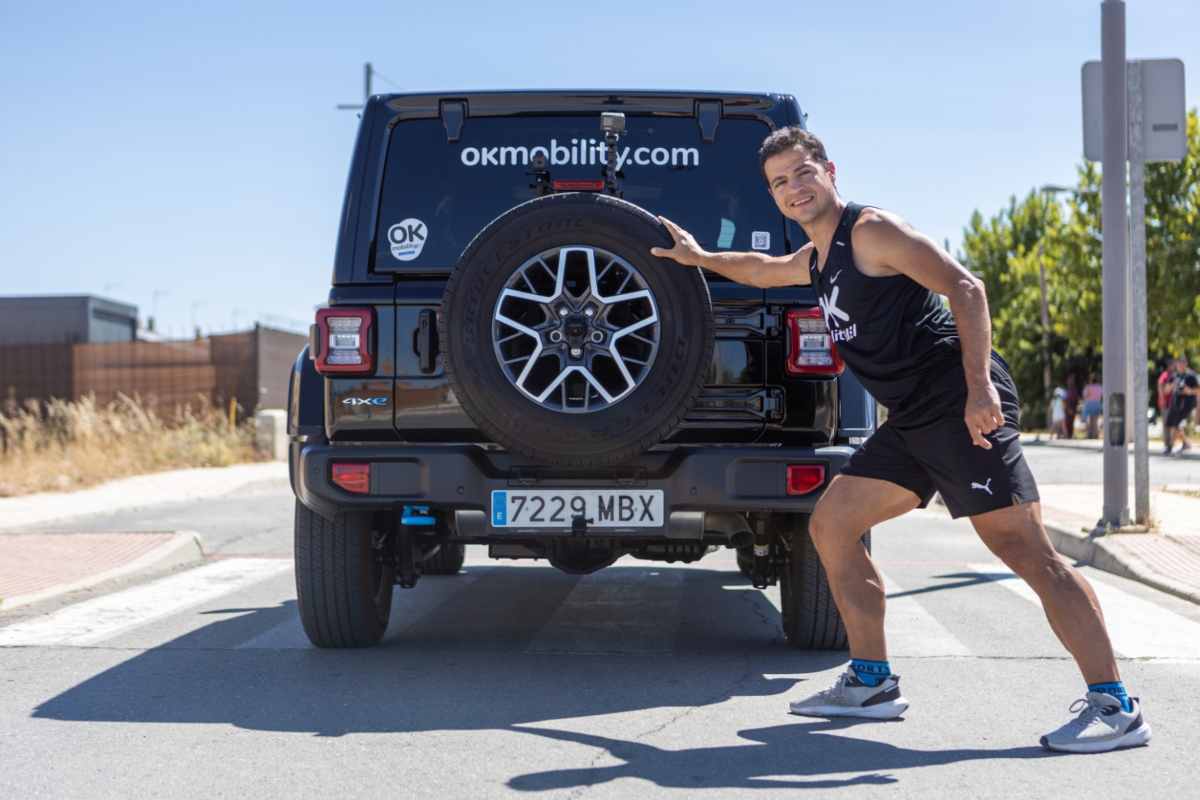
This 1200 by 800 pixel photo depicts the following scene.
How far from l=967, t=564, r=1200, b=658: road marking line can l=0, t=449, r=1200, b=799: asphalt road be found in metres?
0.03

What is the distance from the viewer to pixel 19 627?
6523mm

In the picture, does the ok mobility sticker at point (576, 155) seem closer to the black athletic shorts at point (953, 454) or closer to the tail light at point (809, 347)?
the tail light at point (809, 347)

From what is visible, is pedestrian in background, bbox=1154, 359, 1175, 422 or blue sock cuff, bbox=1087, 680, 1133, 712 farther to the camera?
pedestrian in background, bbox=1154, 359, 1175, 422

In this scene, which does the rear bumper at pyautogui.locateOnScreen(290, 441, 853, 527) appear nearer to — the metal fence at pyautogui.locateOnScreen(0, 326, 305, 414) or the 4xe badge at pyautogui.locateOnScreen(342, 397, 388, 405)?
the 4xe badge at pyautogui.locateOnScreen(342, 397, 388, 405)

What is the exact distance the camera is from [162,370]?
82.4ft

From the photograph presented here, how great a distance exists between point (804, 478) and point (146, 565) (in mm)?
5202

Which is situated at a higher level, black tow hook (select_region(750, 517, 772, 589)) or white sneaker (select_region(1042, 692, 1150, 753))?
black tow hook (select_region(750, 517, 772, 589))

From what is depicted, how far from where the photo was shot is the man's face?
4453 mm

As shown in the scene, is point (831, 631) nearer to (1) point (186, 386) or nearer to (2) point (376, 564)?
(2) point (376, 564)

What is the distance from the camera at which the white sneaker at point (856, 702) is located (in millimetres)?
4543

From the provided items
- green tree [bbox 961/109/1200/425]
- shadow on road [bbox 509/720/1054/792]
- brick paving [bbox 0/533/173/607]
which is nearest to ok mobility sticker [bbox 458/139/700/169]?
shadow on road [bbox 509/720/1054/792]

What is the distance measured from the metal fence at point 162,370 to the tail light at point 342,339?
19.3 m

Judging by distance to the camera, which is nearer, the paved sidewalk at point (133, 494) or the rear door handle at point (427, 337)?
the rear door handle at point (427, 337)

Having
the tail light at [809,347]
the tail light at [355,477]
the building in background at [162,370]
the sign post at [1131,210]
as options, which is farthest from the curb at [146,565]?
the building in background at [162,370]
